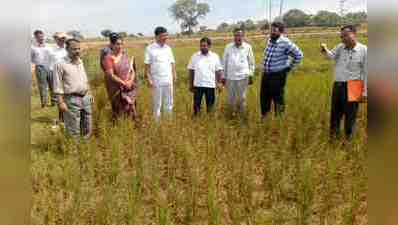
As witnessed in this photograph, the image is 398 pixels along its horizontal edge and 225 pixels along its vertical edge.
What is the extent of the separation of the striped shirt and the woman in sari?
186cm

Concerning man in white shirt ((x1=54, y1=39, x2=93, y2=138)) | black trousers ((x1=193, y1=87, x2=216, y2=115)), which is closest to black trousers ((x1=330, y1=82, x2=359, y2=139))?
black trousers ((x1=193, y1=87, x2=216, y2=115))

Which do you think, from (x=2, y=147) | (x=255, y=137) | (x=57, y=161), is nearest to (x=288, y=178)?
(x=255, y=137)

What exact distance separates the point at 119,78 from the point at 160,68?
640 millimetres

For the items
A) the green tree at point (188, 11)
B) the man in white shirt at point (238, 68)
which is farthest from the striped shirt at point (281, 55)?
the green tree at point (188, 11)

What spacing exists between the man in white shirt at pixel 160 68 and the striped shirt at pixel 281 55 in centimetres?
138

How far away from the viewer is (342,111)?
4.45m

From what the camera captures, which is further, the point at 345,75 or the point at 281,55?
the point at 281,55

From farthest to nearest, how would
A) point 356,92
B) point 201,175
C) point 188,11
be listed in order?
point 188,11 → point 201,175 → point 356,92

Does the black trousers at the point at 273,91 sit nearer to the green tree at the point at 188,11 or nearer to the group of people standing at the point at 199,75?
the group of people standing at the point at 199,75

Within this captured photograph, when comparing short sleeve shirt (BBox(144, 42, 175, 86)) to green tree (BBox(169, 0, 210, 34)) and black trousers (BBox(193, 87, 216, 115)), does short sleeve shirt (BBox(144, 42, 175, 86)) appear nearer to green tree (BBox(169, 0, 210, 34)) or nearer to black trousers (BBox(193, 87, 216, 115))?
black trousers (BBox(193, 87, 216, 115))

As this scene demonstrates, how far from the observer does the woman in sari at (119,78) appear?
16.4 ft

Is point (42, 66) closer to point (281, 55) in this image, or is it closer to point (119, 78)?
point (119, 78)

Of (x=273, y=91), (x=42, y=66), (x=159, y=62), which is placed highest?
(x=159, y=62)

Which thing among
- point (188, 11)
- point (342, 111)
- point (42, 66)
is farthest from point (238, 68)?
point (188, 11)
